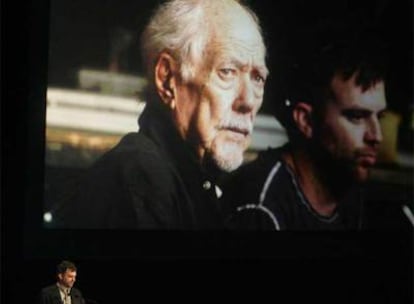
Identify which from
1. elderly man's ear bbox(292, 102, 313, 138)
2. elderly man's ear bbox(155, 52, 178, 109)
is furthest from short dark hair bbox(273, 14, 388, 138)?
elderly man's ear bbox(155, 52, 178, 109)

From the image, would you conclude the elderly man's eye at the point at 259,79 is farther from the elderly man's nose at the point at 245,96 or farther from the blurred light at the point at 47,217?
the blurred light at the point at 47,217

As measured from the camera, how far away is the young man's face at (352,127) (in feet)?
14.3

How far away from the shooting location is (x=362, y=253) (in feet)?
14.3

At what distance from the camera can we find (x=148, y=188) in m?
3.95

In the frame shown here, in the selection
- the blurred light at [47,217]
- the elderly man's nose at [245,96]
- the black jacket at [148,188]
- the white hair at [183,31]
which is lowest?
the blurred light at [47,217]

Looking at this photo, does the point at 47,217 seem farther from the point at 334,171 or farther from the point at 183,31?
the point at 334,171

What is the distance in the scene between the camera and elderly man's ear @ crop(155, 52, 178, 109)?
13.1 feet

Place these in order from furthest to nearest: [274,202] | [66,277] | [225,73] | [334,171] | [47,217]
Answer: [334,171] → [274,202] → [225,73] → [47,217] → [66,277]

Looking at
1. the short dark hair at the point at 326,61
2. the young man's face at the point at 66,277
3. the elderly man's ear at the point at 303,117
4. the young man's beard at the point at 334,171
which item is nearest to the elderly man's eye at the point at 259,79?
the short dark hair at the point at 326,61

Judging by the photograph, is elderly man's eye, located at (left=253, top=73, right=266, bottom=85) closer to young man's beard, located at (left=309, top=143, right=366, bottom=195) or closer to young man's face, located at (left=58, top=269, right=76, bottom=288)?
young man's beard, located at (left=309, top=143, right=366, bottom=195)

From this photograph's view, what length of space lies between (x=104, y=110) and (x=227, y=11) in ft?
A: 2.72

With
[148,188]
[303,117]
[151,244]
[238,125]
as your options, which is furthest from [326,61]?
[151,244]

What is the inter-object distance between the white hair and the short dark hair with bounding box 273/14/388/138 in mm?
429

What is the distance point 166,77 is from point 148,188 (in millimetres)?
563
